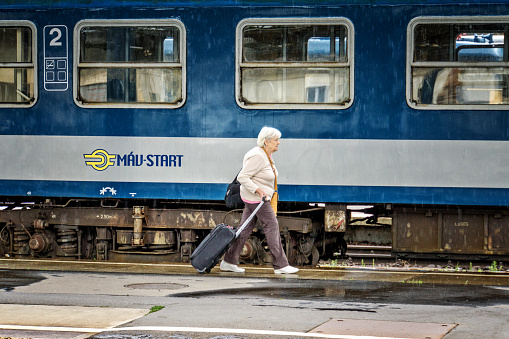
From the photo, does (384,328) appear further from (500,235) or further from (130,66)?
(130,66)

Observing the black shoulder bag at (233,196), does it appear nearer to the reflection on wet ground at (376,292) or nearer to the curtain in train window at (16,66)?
the reflection on wet ground at (376,292)

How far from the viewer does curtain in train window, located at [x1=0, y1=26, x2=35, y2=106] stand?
11.2 metres

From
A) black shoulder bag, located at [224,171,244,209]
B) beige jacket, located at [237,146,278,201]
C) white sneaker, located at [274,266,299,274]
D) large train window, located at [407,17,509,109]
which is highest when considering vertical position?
large train window, located at [407,17,509,109]

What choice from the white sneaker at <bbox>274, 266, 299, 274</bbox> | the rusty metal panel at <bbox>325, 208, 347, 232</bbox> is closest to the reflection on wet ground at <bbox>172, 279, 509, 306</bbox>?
the white sneaker at <bbox>274, 266, 299, 274</bbox>

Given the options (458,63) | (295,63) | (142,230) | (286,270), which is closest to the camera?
(286,270)

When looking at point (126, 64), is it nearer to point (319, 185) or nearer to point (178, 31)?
point (178, 31)

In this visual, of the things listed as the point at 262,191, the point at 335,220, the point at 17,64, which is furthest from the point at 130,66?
the point at 335,220

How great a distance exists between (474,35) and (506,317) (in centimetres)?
440

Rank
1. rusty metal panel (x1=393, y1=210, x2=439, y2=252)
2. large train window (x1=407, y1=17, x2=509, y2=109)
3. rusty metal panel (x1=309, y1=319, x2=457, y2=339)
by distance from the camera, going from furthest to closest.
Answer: rusty metal panel (x1=393, y1=210, x2=439, y2=252)
large train window (x1=407, y1=17, x2=509, y2=109)
rusty metal panel (x1=309, y1=319, x2=457, y2=339)

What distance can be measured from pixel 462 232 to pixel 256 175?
2.99 metres

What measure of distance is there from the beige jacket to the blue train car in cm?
103

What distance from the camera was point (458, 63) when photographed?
10344 mm

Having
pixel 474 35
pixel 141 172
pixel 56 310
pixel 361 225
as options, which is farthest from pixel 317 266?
pixel 56 310

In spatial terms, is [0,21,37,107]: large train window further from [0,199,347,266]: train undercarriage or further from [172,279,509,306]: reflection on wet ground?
[172,279,509,306]: reflection on wet ground
